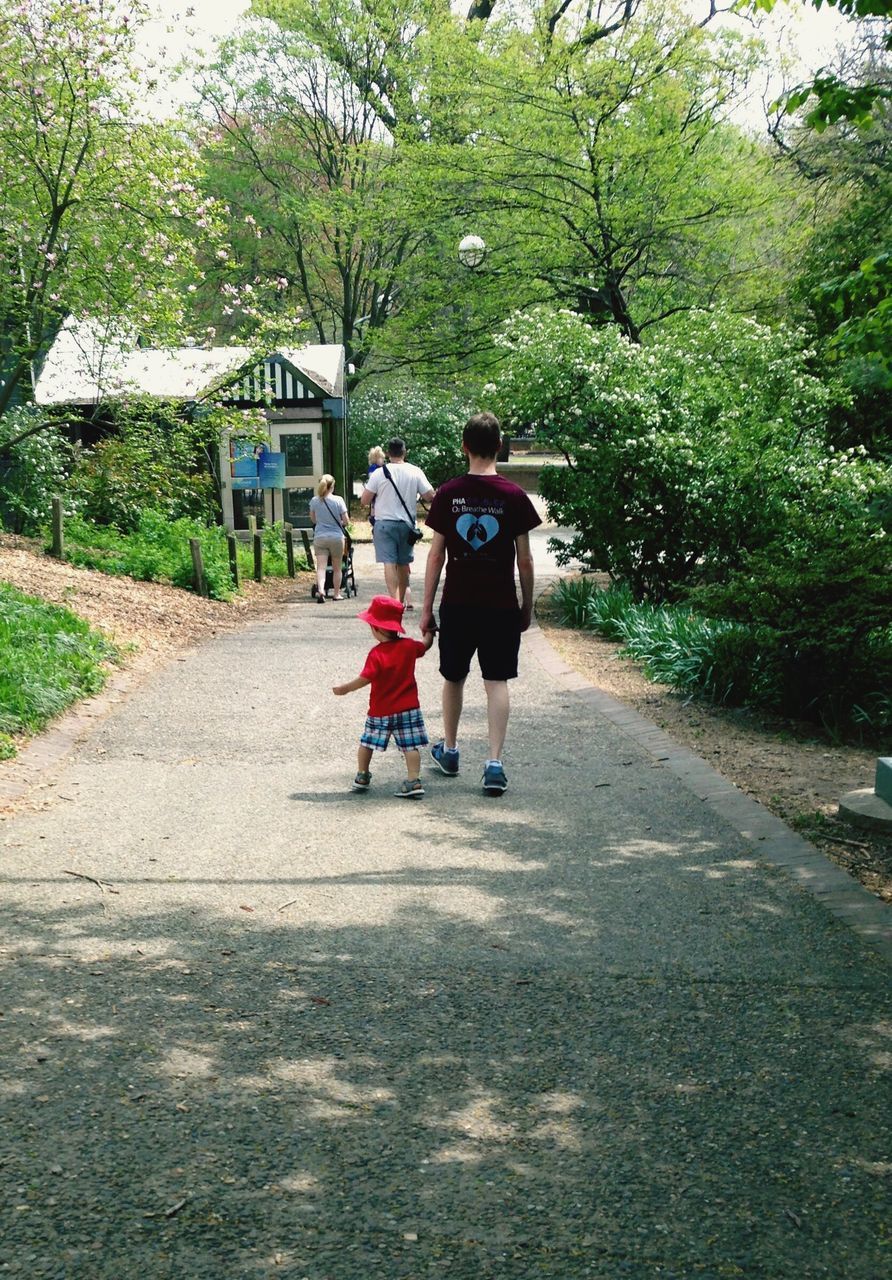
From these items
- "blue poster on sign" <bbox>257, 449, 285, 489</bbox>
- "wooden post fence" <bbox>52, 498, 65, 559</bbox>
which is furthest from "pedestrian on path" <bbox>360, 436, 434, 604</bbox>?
"blue poster on sign" <bbox>257, 449, 285, 489</bbox>

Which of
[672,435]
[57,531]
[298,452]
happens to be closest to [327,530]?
[57,531]

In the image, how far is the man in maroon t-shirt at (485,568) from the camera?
6406mm

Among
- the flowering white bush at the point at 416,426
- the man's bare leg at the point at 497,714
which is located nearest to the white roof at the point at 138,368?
the flowering white bush at the point at 416,426

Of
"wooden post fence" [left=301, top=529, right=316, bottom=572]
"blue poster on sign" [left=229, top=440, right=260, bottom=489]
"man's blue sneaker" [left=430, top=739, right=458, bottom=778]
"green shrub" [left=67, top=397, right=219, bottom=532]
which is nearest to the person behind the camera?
"man's blue sneaker" [left=430, top=739, right=458, bottom=778]

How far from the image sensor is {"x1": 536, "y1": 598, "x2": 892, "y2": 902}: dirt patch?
18.9ft

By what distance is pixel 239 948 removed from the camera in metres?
4.40

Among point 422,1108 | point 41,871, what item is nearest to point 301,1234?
point 422,1108

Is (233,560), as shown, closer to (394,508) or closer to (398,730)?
(394,508)

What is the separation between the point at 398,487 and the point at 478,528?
602cm

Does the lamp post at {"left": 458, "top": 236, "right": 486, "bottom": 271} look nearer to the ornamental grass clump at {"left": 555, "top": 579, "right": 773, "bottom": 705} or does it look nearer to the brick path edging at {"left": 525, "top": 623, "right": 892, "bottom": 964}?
the ornamental grass clump at {"left": 555, "top": 579, "right": 773, "bottom": 705}

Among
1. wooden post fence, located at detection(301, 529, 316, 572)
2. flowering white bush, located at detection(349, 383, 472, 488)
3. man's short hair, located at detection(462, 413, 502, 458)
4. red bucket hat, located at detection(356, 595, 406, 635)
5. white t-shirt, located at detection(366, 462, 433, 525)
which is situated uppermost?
flowering white bush, located at detection(349, 383, 472, 488)

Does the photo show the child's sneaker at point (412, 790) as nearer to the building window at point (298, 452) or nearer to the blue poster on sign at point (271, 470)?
the blue poster on sign at point (271, 470)

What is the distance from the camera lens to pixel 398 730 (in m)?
6.55

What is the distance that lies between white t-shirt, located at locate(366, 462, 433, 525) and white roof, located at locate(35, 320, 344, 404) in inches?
216
